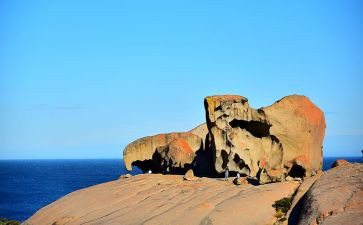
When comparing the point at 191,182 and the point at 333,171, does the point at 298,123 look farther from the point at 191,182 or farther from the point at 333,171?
the point at 191,182

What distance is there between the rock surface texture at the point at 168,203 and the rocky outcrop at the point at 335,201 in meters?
2.80

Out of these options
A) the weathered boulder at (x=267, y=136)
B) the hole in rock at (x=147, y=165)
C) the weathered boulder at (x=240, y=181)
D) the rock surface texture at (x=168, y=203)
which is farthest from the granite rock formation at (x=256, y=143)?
the rock surface texture at (x=168, y=203)

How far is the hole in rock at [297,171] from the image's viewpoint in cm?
3292

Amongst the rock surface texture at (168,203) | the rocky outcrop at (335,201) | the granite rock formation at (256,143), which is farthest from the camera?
the granite rock formation at (256,143)

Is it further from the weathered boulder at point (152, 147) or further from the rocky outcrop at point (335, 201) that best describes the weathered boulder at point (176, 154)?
the rocky outcrop at point (335, 201)

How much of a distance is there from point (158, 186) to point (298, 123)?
10.3 m

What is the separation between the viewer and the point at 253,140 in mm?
37188

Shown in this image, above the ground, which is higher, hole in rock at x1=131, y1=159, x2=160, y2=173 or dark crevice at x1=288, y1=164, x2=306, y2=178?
hole in rock at x1=131, y1=159, x2=160, y2=173

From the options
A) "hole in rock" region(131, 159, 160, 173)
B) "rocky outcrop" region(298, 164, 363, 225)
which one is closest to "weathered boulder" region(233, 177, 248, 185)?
"rocky outcrop" region(298, 164, 363, 225)

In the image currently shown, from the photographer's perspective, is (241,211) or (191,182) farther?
(191,182)

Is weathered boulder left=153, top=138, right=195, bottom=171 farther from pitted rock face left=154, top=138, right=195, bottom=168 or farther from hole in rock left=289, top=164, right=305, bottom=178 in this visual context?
hole in rock left=289, top=164, right=305, bottom=178

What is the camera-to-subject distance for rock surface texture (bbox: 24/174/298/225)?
2627 centimetres

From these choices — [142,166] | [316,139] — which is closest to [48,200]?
[142,166]

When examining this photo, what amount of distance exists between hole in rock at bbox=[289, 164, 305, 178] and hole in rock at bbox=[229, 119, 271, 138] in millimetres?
3664
